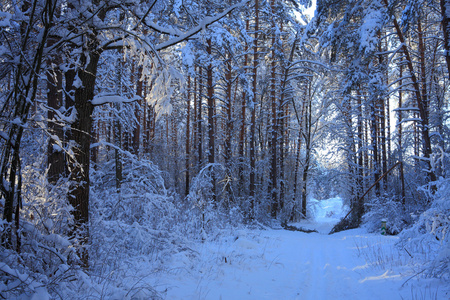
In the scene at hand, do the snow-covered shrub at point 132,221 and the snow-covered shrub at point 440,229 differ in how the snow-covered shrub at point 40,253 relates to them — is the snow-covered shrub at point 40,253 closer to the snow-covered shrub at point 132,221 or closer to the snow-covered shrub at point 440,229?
the snow-covered shrub at point 132,221

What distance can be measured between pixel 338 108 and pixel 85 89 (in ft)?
61.4

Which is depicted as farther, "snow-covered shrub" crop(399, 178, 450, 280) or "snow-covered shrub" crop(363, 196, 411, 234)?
"snow-covered shrub" crop(363, 196, 411, 234)

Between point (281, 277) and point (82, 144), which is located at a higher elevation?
point (82, 144)

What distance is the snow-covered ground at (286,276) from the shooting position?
13.2 ft

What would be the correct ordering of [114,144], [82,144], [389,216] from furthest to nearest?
1. [389,216]
2. [114,144]
3. [82,144]

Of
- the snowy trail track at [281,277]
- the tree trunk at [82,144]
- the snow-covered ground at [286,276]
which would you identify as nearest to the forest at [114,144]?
the tree trunk at [82,144]

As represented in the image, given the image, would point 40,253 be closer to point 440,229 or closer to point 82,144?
point 82,144

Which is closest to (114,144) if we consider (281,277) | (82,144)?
(82,144)

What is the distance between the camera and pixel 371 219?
38.8ft

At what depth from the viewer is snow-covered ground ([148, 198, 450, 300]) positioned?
401cm

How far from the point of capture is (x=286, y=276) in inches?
206

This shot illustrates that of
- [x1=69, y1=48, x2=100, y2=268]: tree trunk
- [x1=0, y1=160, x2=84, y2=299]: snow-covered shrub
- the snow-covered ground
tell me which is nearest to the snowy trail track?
the snow-covered ground

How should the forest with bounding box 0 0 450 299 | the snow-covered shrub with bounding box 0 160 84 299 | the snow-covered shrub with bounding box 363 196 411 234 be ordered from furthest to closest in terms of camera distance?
the snow-covered shrub with bounding box 363 196 411 234 < the forest with bounding box 0 0 450 299 < the snow-covered shrub with bounding box 0 160 84 299

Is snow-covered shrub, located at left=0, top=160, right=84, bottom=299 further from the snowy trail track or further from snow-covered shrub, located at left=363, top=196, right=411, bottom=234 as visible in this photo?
snow-covered shrub, located at left=363, top=196, right=411, bottom=234
